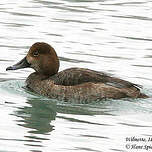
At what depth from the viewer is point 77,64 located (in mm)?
15133

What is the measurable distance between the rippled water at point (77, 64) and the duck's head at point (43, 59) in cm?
32

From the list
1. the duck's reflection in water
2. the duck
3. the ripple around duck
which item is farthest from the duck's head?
the duck's reflection in water

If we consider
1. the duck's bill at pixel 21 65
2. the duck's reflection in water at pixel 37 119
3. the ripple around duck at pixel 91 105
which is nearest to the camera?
the duck's reflection in water at pixel 37 119

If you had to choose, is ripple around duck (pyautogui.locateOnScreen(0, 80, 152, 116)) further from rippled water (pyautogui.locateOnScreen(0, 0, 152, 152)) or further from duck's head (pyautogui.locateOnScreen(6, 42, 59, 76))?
duck's head (pyautogui.locateOnScreen(6, 42, 59, 76))

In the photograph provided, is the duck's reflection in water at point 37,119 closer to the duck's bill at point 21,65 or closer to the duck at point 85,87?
the duck at point 85,87

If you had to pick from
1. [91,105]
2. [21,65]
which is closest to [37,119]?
[91,105]

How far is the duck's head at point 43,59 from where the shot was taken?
13.8m

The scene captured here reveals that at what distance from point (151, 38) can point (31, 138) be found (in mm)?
6559

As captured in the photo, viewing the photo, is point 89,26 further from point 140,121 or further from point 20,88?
point 140,121

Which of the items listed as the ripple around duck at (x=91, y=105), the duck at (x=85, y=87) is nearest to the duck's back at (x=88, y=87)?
the duck at (x=85, y=87)

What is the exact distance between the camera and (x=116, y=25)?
58.1ft

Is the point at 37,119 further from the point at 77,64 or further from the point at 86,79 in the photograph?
the point at 77,64

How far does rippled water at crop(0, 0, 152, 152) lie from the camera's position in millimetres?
10938

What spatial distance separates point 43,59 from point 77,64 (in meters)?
1.37
